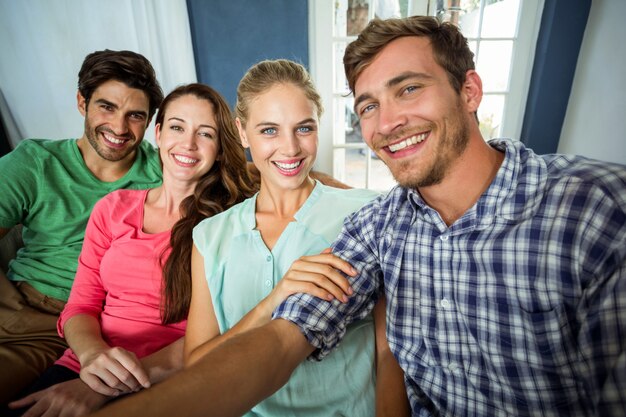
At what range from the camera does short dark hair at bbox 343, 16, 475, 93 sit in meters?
0.91

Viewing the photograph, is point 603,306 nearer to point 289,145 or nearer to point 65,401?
point 289,145

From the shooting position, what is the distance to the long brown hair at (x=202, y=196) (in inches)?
47.3

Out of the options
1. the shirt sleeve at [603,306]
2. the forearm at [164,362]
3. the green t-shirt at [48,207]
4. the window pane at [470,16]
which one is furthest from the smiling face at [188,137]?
the window pane at [470,16]

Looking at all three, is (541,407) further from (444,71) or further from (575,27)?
(575,27)

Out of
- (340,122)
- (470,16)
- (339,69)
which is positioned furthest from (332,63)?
(470,16)

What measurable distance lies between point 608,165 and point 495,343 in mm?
428

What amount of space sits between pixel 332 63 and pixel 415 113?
71.7 inches

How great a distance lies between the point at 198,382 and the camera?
597 mm

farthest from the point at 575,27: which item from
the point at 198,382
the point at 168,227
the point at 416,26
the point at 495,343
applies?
the point at 198,382

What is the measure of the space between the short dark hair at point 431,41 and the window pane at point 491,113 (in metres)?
1.98

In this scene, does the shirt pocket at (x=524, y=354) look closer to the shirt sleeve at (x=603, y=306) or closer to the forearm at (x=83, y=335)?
the shirt sleeve at (x=603, y=306)

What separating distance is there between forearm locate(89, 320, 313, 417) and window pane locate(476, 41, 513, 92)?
2640 millimetres

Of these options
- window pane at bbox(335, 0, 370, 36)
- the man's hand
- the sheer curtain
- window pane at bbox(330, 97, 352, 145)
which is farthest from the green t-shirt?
window pane at bbox(335, 0, 370, 36)

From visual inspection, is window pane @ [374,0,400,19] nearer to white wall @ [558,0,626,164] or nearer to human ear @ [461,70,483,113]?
white wall @ [558,0,626,164]
